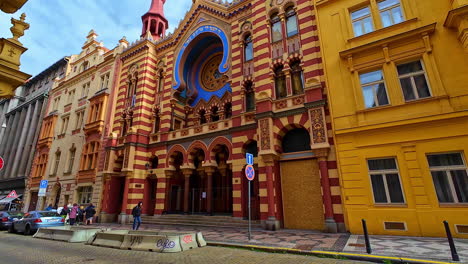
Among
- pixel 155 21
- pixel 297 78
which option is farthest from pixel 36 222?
pixel 155 21

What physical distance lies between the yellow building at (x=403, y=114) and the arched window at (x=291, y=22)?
3546 millimetres

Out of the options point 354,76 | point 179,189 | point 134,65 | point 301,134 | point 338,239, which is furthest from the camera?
point 134,65

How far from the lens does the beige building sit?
78.1ft

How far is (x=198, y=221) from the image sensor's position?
15.8m

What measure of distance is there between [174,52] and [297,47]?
1283 cm

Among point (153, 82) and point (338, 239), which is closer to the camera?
point (338, 239)

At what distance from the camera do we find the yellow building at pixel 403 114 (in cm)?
942

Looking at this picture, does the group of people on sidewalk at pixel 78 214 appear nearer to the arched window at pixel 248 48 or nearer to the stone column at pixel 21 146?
the arched window at pixel 248 48

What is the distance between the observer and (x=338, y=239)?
944 centimetres

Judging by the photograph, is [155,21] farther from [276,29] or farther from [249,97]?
[249,97]

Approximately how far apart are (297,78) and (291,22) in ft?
14.0

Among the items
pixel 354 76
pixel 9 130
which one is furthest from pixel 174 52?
pixel 9 130

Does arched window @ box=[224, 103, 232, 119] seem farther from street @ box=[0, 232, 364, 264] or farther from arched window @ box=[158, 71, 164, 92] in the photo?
street @ box=[0, 232, 364, 264]

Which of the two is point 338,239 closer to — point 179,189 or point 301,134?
point 301,134
